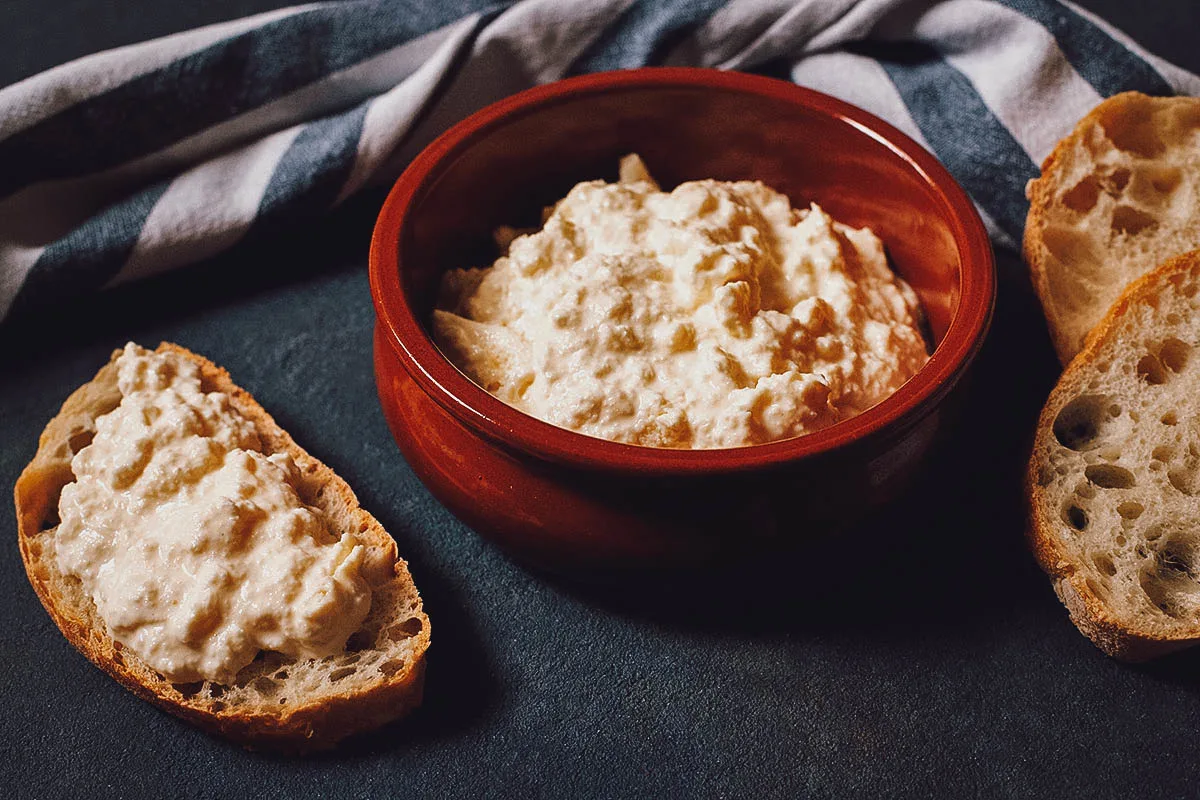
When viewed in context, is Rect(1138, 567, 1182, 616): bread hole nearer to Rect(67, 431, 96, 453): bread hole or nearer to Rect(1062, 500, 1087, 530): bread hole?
Rect(1062, 500, 1087, 530): bread hole

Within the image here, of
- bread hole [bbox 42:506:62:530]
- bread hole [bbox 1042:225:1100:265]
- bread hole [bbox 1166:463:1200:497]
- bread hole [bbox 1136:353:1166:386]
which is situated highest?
bread hole [bbox 1042:225:1100:265]

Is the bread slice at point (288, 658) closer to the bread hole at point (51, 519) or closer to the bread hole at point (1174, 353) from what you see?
the bread hole at point (51, 519)

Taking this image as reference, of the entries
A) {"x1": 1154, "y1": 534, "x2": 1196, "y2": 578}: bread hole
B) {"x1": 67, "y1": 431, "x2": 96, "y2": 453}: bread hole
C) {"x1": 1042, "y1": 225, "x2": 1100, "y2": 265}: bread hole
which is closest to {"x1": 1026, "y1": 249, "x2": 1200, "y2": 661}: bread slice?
{"x1": 1154, "y1": 534, "x2": 1196, "y2": 578}: bread hole

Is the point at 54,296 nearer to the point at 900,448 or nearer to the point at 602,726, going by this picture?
the point at 602,726

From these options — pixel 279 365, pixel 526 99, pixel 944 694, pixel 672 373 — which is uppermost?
pixel 526 99

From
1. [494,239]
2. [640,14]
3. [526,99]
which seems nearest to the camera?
[526,99]

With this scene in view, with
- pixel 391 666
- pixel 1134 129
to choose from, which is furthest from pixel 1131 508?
pixel 391 666

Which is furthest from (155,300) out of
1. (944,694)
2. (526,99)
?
(944,694)
